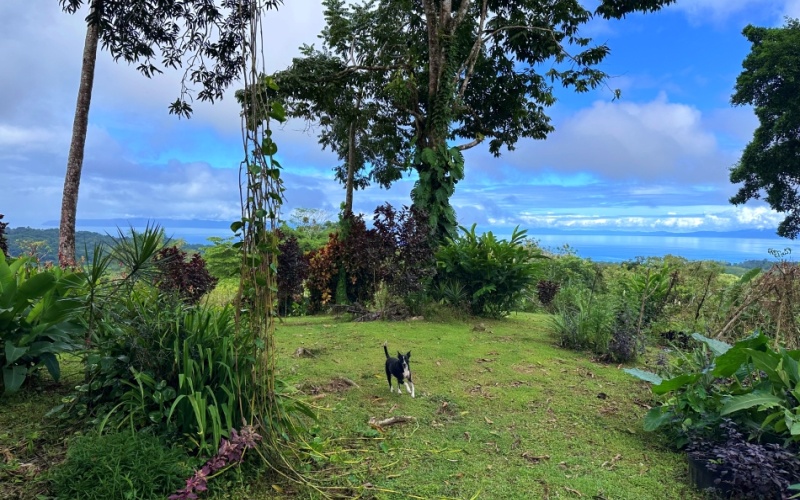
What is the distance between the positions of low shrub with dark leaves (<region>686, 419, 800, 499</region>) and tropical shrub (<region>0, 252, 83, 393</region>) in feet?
12.9

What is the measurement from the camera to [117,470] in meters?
2.12

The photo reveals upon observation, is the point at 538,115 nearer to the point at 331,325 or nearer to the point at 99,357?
the point at 331,325

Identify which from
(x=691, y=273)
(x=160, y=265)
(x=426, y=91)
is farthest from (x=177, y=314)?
(x=691, y=273)

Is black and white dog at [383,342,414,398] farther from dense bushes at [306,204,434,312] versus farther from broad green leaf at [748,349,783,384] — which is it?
dense bushes at [306,204,434,312]

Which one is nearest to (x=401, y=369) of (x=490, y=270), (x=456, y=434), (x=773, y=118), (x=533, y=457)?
(x=456, y=434)

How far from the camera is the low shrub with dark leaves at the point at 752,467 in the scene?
2367 mm

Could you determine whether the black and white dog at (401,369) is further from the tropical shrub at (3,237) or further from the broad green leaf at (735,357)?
the tropical shrub at (3,237)

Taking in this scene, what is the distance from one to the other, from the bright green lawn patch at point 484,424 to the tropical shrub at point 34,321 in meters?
1.55

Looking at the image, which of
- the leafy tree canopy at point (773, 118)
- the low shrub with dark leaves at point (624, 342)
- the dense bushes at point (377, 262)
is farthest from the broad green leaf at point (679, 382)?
the leafy tree canopy at point (773, 118)

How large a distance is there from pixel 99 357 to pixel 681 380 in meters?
3.71

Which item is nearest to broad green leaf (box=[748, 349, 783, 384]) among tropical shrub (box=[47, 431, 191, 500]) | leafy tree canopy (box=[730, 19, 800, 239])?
tropical shrub (box=[47, 431, 191, 500])

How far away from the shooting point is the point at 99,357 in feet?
8.78

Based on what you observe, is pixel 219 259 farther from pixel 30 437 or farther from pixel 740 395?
pixel 740 395

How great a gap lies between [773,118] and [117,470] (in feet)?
79.6
